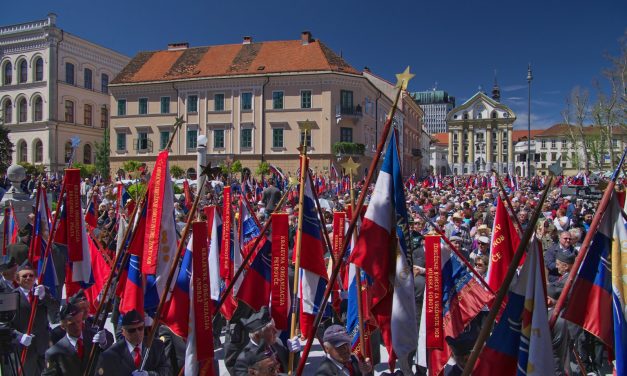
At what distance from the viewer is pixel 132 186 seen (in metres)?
20.1

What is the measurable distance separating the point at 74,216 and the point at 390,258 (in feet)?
11.2

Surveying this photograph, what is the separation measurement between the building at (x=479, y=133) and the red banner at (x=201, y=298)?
10630cm

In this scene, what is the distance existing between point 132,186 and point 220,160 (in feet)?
69.9

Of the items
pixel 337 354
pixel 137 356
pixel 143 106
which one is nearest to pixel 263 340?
pixel 337 354

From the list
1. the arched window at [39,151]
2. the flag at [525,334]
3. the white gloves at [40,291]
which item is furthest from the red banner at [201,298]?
the arched window at [39,151]

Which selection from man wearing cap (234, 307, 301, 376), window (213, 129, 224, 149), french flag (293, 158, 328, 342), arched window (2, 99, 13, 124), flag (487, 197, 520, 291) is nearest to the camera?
man wearing cap (234, 307, 301, 376)

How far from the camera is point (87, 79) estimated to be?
52906mm

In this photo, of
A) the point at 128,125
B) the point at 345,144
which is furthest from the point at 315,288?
the point at 128,125

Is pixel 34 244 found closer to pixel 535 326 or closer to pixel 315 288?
pixel 315 288

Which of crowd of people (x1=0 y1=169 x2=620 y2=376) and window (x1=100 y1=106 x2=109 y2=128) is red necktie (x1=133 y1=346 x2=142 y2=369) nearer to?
crowd of people (x1=0 y1=169 x2=620 y2=376)

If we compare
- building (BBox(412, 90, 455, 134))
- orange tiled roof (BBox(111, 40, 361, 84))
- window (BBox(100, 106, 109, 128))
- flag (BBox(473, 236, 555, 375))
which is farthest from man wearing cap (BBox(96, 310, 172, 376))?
building (BBox(412, 90, 455, 134))

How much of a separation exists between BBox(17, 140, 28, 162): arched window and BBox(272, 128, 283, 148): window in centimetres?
2678

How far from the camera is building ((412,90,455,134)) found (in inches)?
A: 7219

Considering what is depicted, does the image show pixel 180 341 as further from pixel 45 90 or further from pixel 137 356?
pixel 45 90
